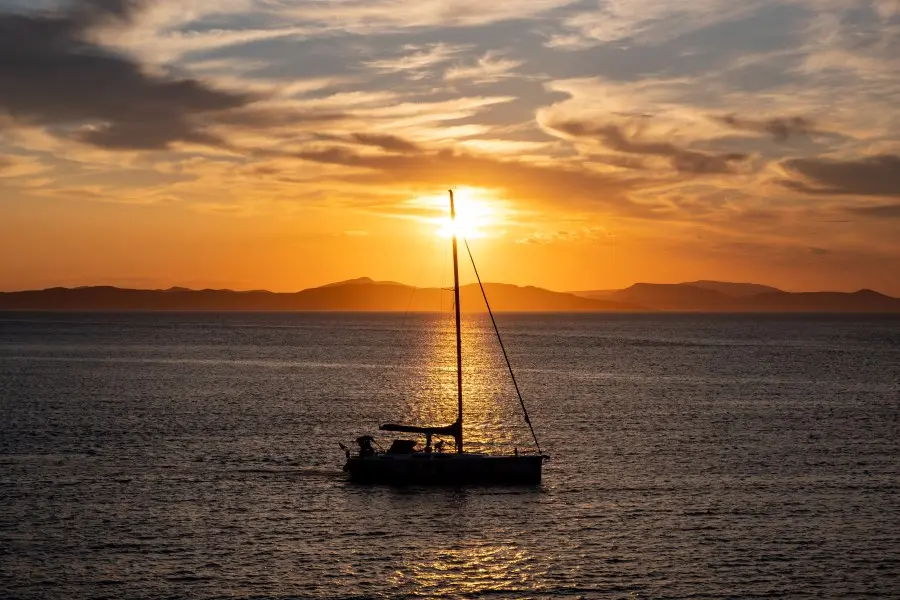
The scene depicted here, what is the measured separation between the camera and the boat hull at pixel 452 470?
62.2m

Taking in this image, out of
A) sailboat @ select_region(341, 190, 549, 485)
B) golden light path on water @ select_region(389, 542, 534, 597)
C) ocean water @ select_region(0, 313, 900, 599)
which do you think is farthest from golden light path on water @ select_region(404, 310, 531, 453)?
golden light path on water @ select_region(389, 542, 534, 597)

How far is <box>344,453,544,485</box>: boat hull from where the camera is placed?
6216 cm

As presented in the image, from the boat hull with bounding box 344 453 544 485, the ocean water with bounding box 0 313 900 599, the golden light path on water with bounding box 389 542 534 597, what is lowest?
the golden light path on water with bounding box 389 542 534 597

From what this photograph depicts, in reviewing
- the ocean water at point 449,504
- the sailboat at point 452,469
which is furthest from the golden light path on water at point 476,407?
the sailboat at point 452,469

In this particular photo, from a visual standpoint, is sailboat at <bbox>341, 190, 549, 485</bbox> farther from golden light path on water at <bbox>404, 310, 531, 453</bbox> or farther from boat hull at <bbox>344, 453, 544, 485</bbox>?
golden light path on water at <bbox>404, 310, 531, 453</bbox>

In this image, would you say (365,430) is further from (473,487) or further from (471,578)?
(471,578)

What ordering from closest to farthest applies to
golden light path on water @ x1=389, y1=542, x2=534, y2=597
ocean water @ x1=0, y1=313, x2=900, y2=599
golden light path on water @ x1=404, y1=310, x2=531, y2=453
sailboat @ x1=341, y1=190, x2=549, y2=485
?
golden light path on water @ x1=389, y1=542, x2=534, y2=597
ocean water @ x1=0, y1=313, x2=900, y2=599
sailboat @ x1=341, y1=190, x2=549, y2=485
golden light path on water @ x1=404, y1=310, x2=531, y2=453

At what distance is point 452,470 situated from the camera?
62344 millimetres

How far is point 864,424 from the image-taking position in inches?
3652

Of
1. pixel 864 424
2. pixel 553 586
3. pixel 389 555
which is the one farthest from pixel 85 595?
pixel 864 424

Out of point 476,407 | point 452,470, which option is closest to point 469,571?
point 452,470

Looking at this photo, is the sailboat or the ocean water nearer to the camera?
the ocean water

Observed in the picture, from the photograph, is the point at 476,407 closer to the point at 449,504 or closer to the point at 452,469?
the point at 452,469

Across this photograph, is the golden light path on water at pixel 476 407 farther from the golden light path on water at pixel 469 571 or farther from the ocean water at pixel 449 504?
the golden light path on water at pixel 469 571
